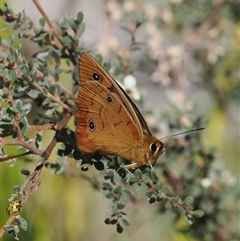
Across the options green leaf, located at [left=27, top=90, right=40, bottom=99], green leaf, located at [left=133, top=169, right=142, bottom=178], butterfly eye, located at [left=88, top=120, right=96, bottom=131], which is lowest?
green leaf, located at [left=133, top=169, right=142, bottom=178]

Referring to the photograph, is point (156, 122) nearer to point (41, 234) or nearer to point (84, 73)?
point (41, 234)

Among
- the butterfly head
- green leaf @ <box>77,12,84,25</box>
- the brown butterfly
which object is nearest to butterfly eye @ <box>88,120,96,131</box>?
the brown butterfly

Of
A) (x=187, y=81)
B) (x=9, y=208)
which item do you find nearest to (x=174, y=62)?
(x=187, y=81)

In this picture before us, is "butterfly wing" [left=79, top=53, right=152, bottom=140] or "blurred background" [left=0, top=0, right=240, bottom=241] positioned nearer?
"butterfly wing" [left=79, top=53, right=152, bottom=140]

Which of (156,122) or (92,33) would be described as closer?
(156,122)

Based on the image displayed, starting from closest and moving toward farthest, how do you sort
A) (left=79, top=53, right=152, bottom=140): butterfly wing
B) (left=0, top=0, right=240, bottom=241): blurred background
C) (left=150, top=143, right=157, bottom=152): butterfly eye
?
(left=79, top=53, right=152, bottom=140): butterfly wing, (left=150, top=143, right=157, bottom=152): butterfly eye, (left=0, top=0, right=240, bottom=241): blurred background

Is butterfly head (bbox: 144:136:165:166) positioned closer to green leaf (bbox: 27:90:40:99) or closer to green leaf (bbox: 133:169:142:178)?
green leaf (bbox: 133:169:142:178)

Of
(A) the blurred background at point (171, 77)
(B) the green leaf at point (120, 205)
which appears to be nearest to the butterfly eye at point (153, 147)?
(B) the green leaf at point (120, 205)

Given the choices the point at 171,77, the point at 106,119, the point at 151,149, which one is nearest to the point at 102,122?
the point at 106,119
